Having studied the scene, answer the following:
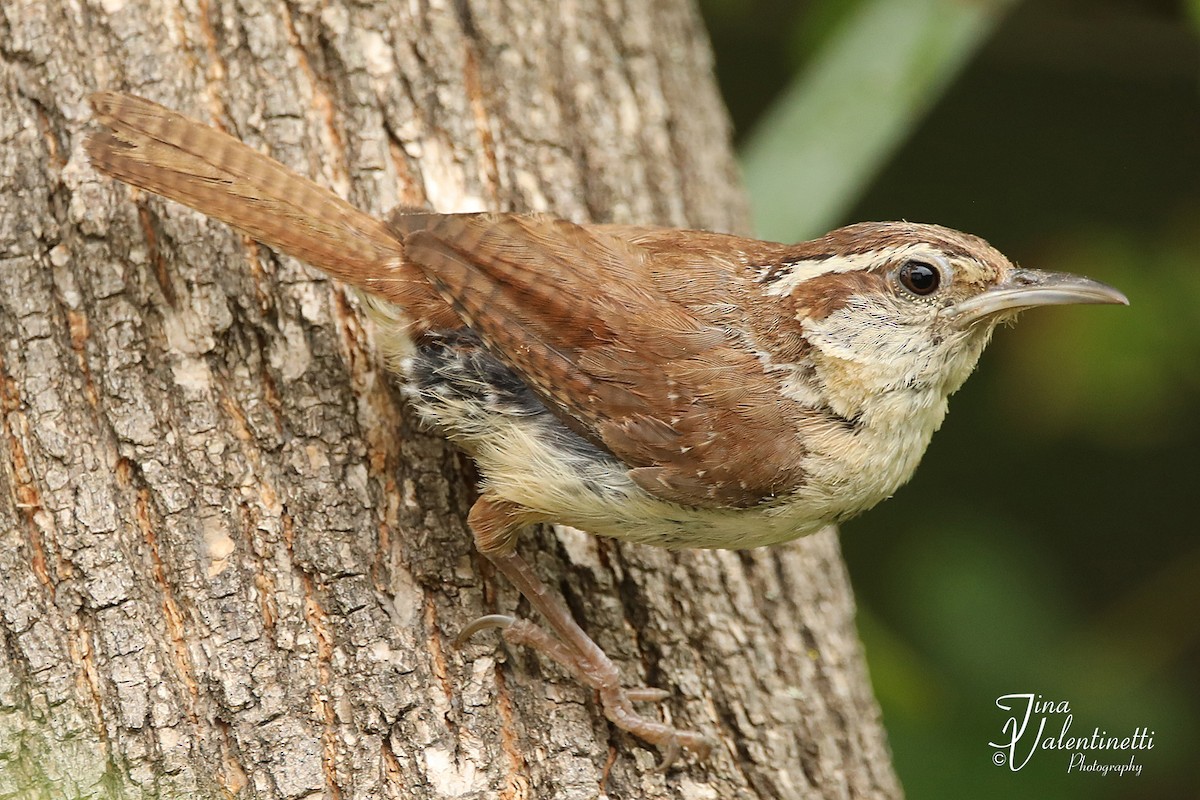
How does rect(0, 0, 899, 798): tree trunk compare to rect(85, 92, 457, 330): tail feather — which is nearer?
rect(0, 0, 899, 798): tree trunk

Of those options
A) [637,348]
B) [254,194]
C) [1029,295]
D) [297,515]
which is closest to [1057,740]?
[1029,295]

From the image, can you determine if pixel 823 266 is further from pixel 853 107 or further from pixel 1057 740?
pixel 1057 740

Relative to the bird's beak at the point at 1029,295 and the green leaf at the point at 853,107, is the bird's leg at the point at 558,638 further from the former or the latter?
the green leaf at the point at 853,107

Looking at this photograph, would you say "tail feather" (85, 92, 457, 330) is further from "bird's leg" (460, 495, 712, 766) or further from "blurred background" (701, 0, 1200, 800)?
"blurred background" (701, 0, 1200, 800)

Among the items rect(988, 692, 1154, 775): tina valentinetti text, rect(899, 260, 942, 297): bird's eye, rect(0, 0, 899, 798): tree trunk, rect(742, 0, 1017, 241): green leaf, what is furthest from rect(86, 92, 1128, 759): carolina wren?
rect(988, 692, 1154, 775): tina valentinetti text

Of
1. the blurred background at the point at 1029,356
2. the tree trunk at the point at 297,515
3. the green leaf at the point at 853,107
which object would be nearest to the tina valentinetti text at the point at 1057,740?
the blurred background at the point at 1029,356

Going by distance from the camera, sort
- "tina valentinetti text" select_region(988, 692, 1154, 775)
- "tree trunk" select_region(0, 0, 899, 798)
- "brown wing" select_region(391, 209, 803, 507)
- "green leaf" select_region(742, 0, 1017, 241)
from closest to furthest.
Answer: "tree trunk" select_region(0, 0, 899, 798), "brown wing" select_region(391, 209, 803, 507), "green leaf" select_region(742, 0, 1017, 241), "tina valentinetti text" select_region(988, 692, 1154, 775)

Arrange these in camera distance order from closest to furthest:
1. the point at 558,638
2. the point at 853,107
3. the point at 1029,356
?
the point at 558,638
the point at 853,107
the point at 1029,356
